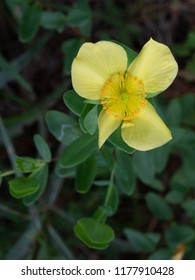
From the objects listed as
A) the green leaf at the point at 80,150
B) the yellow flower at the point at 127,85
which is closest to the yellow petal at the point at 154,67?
the yellow flower at the point at 127,85

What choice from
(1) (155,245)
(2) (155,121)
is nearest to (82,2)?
(2) (155,121)

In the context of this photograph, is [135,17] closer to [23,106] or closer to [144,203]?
[23,106]

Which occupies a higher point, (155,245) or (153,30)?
(153,30)

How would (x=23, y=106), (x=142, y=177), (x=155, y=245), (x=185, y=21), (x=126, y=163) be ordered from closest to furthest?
1. (x=126, y=163)
2. (x=142, y=177)
3. (x=155, y=245)
4. (x=23, y=106)
5. (x=185, y=21)

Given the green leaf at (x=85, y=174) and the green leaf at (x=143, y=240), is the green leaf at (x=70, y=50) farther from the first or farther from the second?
the green leaf at (x=143, y=240)

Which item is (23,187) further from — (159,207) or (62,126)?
(159,207)
